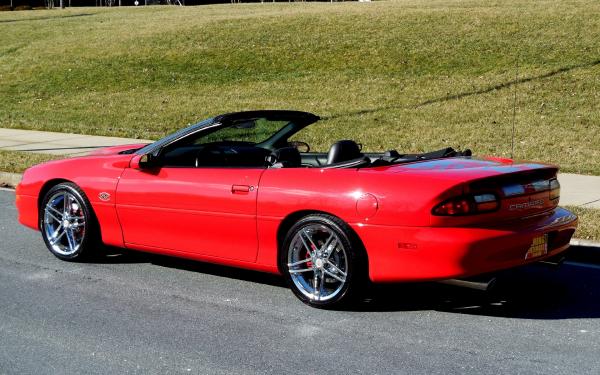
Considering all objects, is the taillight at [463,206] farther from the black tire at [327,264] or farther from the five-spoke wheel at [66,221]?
the five-spoke wheel at [66,221]

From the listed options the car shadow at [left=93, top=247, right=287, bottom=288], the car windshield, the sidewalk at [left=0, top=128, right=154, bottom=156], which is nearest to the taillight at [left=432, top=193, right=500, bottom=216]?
the car shadow at [left=93, top=247, right=287, bottom=288]

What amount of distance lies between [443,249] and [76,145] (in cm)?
1107

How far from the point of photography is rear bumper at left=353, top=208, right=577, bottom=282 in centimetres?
560

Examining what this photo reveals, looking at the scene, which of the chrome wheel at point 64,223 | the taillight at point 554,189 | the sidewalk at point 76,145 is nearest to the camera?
the taillight at point 554,189

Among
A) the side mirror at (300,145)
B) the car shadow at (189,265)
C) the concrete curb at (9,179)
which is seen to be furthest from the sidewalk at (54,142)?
the side mirror at (300,145)

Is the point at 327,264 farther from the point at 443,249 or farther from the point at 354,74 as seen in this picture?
the point at 354,74

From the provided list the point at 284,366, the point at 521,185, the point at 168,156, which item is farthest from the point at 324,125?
the point at 284,366

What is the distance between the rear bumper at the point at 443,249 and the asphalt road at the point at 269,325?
1.18 ft

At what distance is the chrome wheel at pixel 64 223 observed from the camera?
758cm

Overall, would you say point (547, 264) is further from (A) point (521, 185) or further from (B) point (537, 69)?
(B) point (537, 69)

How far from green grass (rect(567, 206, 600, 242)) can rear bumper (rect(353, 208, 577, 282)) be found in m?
2.06

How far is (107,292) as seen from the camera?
6715mm

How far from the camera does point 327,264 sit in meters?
6.09

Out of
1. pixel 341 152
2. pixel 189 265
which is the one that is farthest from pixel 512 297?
pixel 189 265
